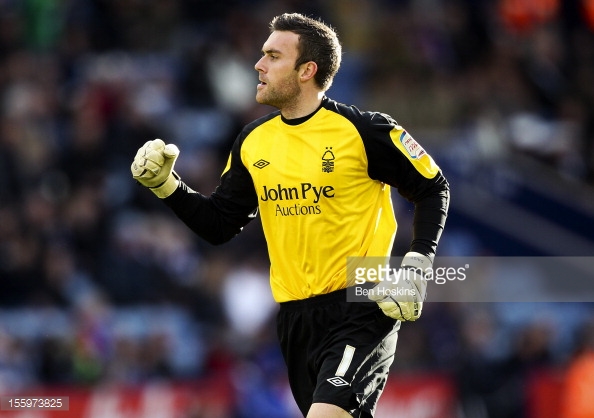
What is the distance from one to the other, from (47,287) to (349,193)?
20.1 feet

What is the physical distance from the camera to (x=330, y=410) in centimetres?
623

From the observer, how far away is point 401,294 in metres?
6.20

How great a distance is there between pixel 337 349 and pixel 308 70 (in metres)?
1.58

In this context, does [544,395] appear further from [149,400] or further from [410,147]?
[410,147]

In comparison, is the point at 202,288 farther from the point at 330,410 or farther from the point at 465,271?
the point at 330,410

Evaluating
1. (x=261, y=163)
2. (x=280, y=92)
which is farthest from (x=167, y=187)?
(x=280, y=92)

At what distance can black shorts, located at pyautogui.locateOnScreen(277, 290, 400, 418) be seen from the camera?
20.9 feet

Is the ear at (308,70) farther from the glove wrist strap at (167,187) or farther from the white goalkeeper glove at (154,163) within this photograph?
the glove wrist strap at (167,187)

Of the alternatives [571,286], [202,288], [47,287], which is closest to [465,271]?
[571,286]

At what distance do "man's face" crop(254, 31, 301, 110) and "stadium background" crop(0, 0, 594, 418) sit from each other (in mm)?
4782

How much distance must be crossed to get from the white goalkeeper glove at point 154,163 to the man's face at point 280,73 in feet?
1.94

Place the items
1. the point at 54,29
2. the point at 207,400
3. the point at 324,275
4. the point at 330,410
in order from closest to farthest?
the point at 330,410
the point at 324,275
the point at 207,400
the point at 54,29

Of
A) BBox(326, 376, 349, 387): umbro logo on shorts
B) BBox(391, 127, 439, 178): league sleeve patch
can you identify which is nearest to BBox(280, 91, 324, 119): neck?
BBox(391, 127, 439, 178): league sleeve patch
